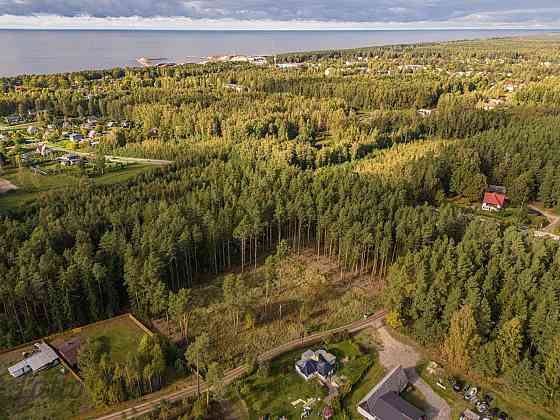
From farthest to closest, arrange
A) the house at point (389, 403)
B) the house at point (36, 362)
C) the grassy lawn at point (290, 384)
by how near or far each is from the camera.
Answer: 1. the house at point (36, 362)
2. the grassy lawn at point (290, 384)
3. the house at point (389, 403)

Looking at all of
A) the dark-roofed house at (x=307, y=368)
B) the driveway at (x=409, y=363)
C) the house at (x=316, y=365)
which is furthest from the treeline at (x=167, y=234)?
the house at (x=316, y=365)

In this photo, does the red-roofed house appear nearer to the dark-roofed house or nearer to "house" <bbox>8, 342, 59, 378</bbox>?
the dark-roofed house

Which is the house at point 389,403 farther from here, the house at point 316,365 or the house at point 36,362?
the house at point 36,362

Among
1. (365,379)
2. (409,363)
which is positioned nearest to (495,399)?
(409,363)

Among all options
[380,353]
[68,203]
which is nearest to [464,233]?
[380,353]

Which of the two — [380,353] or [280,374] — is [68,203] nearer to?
[280,374]

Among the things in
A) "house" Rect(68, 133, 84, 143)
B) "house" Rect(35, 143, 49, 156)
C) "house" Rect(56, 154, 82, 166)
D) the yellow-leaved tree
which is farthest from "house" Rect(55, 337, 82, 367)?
"house" Rect(68, 133, 84, 143)

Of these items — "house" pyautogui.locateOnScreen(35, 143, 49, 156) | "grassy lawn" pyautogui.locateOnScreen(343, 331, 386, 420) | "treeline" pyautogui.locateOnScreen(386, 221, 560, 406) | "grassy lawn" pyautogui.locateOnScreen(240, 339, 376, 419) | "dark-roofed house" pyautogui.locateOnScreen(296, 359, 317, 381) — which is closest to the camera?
"grassy lawn" pyautogui.locateOnScreen(240, 339, 376, 419)
